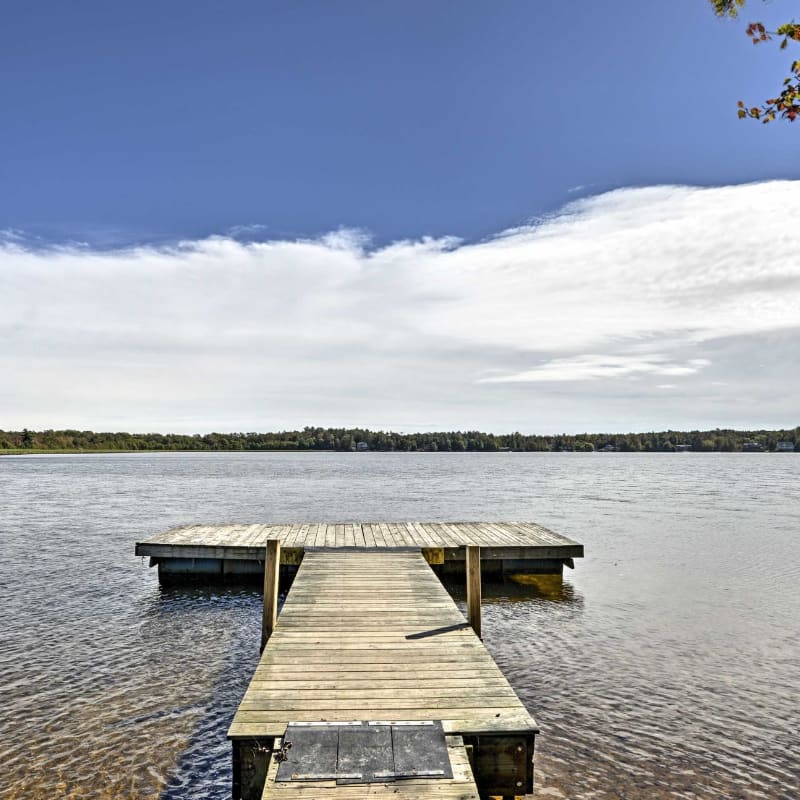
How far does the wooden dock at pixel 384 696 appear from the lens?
4391 millimetres

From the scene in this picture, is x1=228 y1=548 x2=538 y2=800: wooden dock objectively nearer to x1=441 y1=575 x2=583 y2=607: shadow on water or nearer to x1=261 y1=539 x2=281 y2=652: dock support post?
x1=261 y1=539 x2=281 y2=652: dock support post

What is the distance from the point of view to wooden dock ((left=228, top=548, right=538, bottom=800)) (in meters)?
4.39

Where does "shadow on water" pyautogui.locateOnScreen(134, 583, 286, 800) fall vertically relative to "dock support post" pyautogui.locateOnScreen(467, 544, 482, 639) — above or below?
below

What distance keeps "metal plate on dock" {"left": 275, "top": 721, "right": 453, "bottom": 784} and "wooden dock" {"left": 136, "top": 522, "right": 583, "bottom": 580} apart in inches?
333

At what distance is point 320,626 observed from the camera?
7996mm

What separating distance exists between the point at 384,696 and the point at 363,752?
1.22 m

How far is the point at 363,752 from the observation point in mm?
4539

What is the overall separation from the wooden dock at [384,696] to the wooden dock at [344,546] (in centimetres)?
457

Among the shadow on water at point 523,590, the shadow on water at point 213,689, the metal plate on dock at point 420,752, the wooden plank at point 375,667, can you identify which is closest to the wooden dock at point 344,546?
the shadow on water at point 523,590

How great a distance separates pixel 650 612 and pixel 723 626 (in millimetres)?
1392

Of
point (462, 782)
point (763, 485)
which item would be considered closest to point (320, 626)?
point (462, 782)

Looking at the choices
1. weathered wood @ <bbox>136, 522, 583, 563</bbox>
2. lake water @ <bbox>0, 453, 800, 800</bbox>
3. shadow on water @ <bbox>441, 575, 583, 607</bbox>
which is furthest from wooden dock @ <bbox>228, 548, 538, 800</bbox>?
shadow on water @ <bbox>441, 575, 583, 607</bbox>

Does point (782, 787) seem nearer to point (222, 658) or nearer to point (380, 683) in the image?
point (380, 683)

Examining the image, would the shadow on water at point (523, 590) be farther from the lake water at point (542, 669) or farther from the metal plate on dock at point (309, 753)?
the metal plate on dock at point (309, 753)
